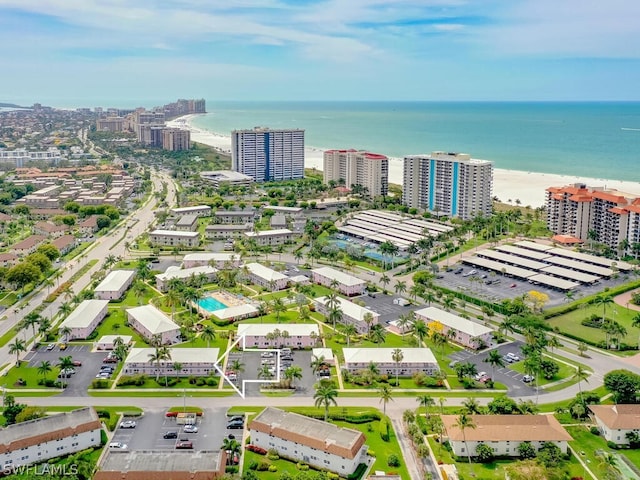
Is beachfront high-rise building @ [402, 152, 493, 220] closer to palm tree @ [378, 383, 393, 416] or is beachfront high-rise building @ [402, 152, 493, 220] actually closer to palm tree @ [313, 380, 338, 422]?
palm tree @ [378, 383, 393, 416]

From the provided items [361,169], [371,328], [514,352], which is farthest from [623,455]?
[361,169]

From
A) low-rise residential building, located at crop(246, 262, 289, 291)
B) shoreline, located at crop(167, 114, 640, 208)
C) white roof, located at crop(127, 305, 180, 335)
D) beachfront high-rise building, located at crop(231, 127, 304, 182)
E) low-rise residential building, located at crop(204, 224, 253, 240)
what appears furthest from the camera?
beachfront high-rise building, located at crop(231, 127, 304, 182)

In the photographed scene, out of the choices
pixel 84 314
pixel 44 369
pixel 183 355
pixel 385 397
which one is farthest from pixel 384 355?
pixel 84 314

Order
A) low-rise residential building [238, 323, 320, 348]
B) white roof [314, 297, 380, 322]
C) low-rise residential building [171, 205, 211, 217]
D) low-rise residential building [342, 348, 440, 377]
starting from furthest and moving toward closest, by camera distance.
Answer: low-rise residential building [171, 205, 211, 217], white roof [314, 297, 380, 322], low-rise residential building [238, 323, 320, 348], low-rise residential building [342, 348, 440, 377]

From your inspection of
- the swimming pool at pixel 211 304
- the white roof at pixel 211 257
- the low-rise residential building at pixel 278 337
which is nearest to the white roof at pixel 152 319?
the swimming pool at pixel 211 304

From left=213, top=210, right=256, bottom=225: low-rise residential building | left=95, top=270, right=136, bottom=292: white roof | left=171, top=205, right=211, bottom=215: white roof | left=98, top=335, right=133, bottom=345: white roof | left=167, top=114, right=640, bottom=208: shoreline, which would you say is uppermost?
left=167, top=114, right=640, bottom=208: shoreline

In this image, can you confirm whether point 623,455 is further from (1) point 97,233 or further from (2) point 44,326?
(1) point 97,233

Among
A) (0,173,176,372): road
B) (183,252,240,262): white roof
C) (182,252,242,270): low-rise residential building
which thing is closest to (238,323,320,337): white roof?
(0,173,176,372): road
